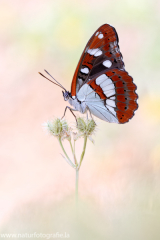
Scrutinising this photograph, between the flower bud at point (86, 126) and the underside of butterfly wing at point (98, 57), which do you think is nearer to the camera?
the flower bud at point (86, 126)

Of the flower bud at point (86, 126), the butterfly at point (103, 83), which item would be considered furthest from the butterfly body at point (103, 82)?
the flower bud at point (86, 126)

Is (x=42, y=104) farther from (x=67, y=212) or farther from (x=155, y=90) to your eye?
(x=67, y=212)

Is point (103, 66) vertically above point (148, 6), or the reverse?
point (148, 6)

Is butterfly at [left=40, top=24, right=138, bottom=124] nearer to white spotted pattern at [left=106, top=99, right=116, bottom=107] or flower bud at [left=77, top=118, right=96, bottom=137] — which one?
white spotted pattern at [left=106, top=99, right=116, bottom=107]

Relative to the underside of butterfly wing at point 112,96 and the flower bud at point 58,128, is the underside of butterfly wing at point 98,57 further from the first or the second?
the flower bud at point 58,128

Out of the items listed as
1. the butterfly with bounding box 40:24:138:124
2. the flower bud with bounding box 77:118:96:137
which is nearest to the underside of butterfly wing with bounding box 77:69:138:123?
the butterfly with bounding box 40:24:138:124

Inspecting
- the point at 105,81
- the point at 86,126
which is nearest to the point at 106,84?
the point at 105,81

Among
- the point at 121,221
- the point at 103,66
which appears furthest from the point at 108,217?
the point at 103,66

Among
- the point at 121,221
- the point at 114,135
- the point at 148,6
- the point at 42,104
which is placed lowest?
the point at 121,221
